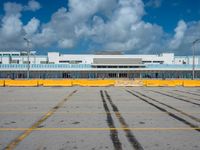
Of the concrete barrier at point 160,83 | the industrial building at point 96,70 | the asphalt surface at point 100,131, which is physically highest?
the industrial building at point 96,70

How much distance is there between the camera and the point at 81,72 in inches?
3543

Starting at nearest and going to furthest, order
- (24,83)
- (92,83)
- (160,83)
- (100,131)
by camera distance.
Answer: (100,131), (24,83), (92,83), (160,83)

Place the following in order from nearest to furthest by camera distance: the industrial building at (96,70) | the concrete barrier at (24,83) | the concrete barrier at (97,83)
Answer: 1. the concrete barrier at (24,83)
2. the concrete barrier at (97,83)
3. the industrial building at (96,70)

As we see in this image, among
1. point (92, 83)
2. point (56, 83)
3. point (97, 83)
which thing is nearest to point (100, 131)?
Answer: point (92, 83)

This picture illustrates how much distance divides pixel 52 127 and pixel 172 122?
4.63m

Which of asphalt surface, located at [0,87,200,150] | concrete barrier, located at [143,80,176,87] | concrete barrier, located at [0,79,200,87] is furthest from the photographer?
concrete barrier, located at [143,80,176,87]

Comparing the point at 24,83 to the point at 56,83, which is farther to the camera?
the point at 56,83

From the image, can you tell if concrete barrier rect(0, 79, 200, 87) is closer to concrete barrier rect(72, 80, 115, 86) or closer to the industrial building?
concrete barrier rect(72, 80, 115, 86)

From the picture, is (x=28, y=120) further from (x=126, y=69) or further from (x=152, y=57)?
(x=152, y=57)

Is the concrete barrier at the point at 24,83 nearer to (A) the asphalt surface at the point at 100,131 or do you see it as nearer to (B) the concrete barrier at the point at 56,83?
(B) the concrete barrier at the point at 56,83

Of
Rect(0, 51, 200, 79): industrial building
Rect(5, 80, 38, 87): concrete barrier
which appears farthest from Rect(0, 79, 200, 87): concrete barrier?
Rect(0, 51, 200, 79): industrial building

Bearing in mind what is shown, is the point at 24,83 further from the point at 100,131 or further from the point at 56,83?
the point at 100,131

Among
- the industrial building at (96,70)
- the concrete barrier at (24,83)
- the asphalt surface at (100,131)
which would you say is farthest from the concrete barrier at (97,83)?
the industrial building at (96,70)

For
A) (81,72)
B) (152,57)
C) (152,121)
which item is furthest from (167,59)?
(152,121)
